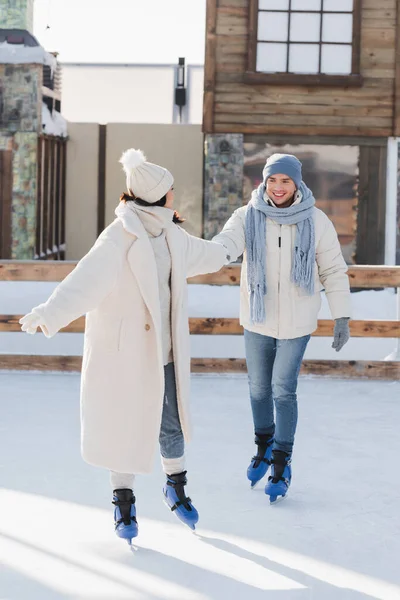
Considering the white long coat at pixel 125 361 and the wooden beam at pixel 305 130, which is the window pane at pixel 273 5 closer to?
the wooden beam at pixel 305 130

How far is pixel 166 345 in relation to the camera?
4.47 metres

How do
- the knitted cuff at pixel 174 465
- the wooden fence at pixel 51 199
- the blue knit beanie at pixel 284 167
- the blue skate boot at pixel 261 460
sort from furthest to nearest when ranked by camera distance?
the wooden fence at pixel 51 199, the blue skate boot at pixel 261 460, the blue knit beanie at pixel 284 167, the knitted cuff at pixel 174 465

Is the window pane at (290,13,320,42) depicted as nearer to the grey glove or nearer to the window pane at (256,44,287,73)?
Result: the window pane at (256,44,287,73)

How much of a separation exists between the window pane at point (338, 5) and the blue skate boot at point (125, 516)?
34.4 ft

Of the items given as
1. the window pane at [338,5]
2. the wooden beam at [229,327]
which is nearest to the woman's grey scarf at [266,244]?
the wooden beam at [229,327]

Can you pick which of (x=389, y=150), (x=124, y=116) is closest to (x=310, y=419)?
(x=389, y=150)

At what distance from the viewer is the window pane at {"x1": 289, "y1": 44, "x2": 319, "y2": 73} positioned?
13789 millimetres

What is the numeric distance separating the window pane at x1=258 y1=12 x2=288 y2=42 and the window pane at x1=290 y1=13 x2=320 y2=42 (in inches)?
4.6

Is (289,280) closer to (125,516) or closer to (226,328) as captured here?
(125,516)

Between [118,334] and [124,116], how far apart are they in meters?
18.3

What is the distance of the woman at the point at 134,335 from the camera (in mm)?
4320

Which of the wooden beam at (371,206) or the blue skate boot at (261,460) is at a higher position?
the wooden beam at (371,206)

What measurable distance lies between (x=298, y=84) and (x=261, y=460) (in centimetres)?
914

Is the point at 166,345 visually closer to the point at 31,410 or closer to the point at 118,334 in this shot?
the point at 118,334
